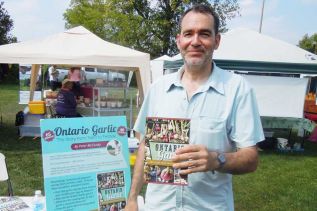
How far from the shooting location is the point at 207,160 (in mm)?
1489

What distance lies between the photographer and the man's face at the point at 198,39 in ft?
5.59

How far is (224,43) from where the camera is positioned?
8930mm

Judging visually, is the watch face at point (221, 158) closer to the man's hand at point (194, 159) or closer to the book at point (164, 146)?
the man's hand at point (194, 159)

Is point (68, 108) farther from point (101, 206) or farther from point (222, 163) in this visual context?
point (222, 163)

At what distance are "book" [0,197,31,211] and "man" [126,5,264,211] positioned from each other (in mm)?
1404

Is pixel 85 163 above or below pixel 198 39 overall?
below

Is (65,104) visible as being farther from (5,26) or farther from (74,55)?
(5,26)

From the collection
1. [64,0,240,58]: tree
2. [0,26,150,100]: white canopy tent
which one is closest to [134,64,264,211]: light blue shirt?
[0,26,150,100]: white canopy tent

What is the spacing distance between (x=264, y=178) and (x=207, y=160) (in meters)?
5.38

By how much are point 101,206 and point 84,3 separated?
4520 centimetres

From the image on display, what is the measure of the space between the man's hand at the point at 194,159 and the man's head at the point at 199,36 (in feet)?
1.45

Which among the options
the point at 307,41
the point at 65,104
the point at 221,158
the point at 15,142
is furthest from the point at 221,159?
the point at 307,41

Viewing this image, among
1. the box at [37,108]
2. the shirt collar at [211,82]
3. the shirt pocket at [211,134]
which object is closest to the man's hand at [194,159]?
the shirt pocket at [211,134]

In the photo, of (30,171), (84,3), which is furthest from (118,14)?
(30,171)
